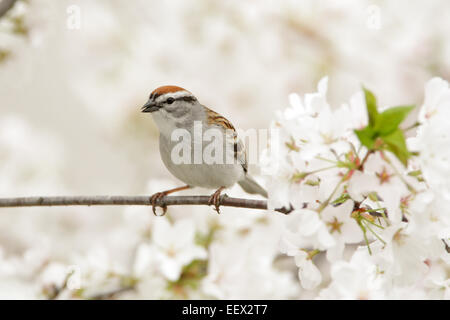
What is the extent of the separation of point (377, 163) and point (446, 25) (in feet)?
6.53

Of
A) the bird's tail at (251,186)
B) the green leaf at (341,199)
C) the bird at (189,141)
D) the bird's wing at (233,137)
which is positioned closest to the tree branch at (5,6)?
the bird at (189,141)

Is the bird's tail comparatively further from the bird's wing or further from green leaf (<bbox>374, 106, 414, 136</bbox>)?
green leaf (<bbox>374, 106, 414, 136</bbox>)

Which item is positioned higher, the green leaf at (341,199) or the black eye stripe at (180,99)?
the black eye stripe at (180,99)

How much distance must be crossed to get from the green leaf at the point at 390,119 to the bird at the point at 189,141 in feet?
2.30

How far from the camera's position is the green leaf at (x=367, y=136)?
633 mm

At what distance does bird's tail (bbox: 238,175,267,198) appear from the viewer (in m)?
1.65

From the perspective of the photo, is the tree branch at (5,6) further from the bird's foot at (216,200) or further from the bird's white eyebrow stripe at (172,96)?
the bird's foot at (216,200)

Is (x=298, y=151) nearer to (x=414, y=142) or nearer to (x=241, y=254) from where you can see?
(x=414, y=142)

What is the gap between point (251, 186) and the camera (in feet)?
5.51

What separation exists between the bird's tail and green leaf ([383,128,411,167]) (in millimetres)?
1013

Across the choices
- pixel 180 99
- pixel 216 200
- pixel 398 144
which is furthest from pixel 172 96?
pixel 398 144

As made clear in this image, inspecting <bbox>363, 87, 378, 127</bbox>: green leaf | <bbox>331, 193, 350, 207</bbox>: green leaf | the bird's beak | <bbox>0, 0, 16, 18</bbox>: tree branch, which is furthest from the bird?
<bbox>363, 87, 378, 127</bbox>: green leaf

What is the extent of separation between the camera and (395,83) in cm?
252
